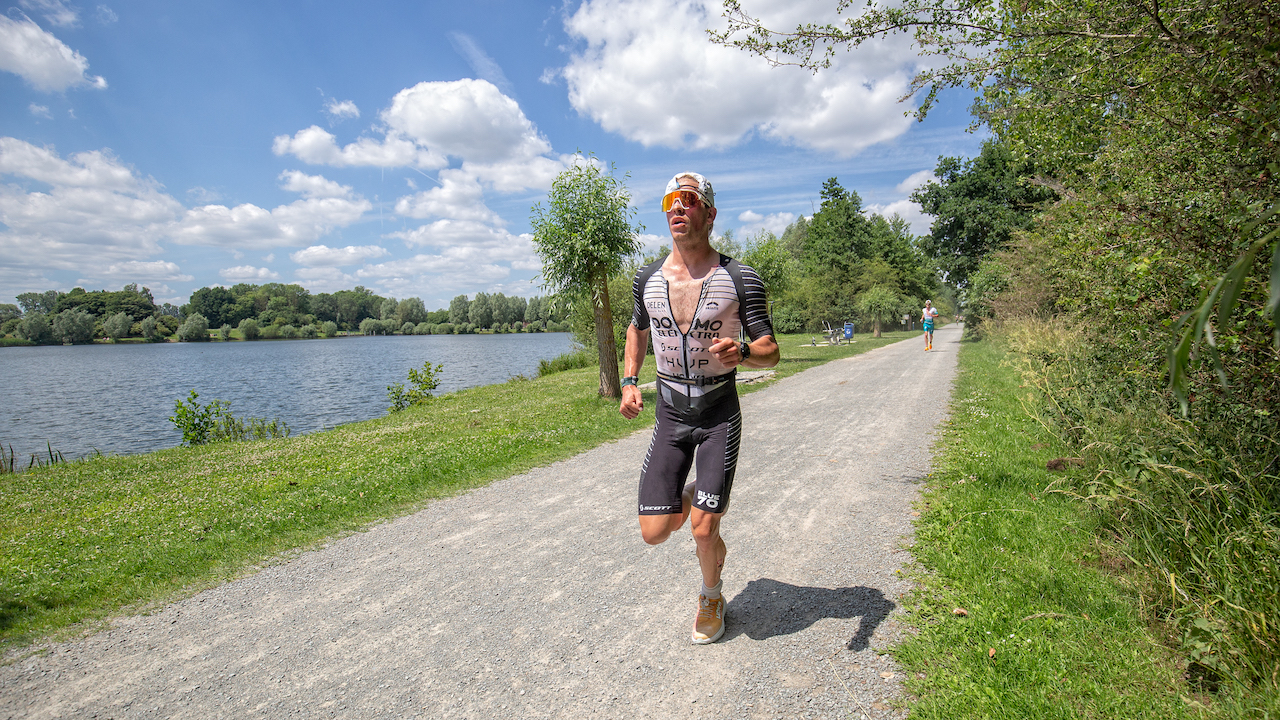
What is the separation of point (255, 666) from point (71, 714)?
80cm

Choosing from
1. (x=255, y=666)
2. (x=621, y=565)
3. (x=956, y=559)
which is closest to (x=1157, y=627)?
(x=956, y=559)

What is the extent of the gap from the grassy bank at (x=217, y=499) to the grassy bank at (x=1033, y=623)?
495 cm

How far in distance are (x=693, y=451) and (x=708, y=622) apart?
97 centimetres

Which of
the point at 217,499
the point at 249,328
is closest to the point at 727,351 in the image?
the point at 217,499

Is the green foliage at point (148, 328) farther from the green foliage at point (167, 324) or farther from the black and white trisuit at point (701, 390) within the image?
the black and white trisuit at point (701, 390)

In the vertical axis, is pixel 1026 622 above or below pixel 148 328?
below

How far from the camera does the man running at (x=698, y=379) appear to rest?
3.50 m

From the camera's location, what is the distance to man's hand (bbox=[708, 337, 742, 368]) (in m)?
3.20

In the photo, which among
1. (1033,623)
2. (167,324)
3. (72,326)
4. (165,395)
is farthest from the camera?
(167,324)

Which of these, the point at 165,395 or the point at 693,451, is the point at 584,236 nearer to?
the point at 693,451

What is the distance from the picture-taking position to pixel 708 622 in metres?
3.55

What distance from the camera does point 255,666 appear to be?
3.53 metres

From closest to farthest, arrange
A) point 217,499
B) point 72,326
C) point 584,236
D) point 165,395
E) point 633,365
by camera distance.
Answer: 1. point 633,365
2. point 217,499
3. point 584,236
4. point 165,395
5. point 72,326

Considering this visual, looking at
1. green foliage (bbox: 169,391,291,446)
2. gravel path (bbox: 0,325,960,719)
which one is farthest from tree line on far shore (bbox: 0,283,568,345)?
gravel path (bbox: 0,325,960,719)
